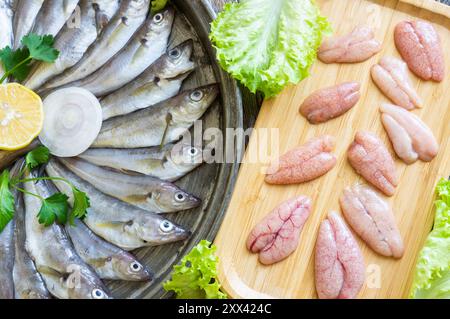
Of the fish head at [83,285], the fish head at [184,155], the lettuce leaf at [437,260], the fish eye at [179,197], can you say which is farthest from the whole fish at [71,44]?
the lettuce leaf at [437,260]

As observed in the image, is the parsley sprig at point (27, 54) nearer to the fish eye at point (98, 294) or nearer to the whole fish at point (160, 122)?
the whole fish at point (160, 122)

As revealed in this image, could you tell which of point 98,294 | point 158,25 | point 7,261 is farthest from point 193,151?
point 7,261

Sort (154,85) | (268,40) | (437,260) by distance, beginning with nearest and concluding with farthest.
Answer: (437,260) → (268,40) → (154,85)

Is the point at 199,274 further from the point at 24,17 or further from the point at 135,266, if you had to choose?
the point at 24,17

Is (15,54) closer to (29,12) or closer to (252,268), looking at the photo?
(29,12)

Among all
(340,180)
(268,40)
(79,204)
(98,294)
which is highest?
(268,40)

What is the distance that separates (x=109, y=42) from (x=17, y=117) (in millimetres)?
589

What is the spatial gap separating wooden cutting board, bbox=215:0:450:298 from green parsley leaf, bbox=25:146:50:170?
95cm

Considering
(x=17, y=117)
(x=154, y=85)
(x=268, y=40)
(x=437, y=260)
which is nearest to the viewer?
(x=437, y=260)

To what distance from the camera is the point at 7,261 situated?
295cm

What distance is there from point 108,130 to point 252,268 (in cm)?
99

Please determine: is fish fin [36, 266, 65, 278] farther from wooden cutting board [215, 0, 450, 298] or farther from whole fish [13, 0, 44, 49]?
whole fish [13, 0, 44, 49]

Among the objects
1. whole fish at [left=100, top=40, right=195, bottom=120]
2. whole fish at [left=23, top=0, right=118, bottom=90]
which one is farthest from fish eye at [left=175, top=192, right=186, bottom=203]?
whole fish at [left=23, top=0, right=118, bottom=90]

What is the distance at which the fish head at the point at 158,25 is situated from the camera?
3.04m
